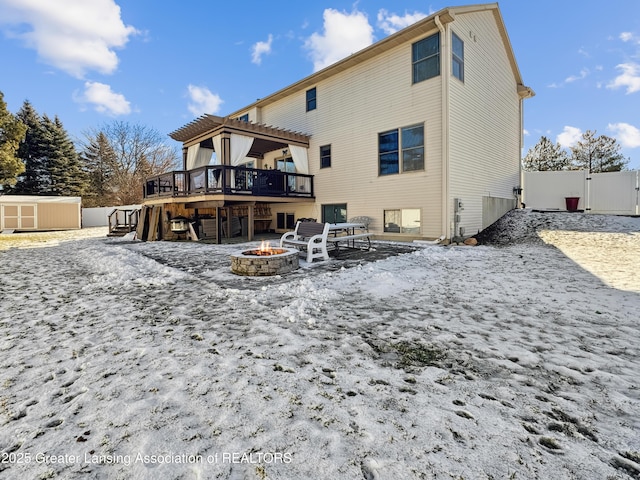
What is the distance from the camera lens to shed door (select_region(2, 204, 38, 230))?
21.5 meters

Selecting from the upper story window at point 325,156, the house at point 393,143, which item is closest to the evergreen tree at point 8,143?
the house at point 393,143

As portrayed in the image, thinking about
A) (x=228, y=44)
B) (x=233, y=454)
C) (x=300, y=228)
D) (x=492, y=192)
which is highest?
(x=228, y=44)

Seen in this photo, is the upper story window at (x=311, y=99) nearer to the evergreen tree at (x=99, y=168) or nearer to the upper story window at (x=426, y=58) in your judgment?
the upper story window at (x=426, y=58)

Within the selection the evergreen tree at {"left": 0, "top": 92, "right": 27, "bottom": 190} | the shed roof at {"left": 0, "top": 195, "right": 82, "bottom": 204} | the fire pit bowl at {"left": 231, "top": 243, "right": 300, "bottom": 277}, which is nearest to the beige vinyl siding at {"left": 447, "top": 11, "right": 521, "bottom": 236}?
the fire pit bowl at {"left": 231, "top": 243, "right": 300, "bottom": 277}

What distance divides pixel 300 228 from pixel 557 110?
29892mm

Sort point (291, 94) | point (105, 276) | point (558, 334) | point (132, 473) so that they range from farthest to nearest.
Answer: point (291, 94) → point (105, 276) → point (558, 334) → point (132, 473)

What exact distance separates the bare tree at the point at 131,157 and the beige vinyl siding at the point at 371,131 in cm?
2604

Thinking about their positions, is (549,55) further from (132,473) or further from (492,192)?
(132,473)

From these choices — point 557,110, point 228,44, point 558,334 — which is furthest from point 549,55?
point 558,334

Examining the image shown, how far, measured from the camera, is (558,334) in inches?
120

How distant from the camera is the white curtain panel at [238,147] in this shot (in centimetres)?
1152

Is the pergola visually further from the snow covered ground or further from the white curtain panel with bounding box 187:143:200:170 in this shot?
the snow covered ground

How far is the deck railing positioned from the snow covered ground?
22.1 ft

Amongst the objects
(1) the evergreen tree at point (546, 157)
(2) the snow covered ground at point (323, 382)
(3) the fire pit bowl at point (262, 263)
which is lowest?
(2) the snow covered ground at point (323, 382)
